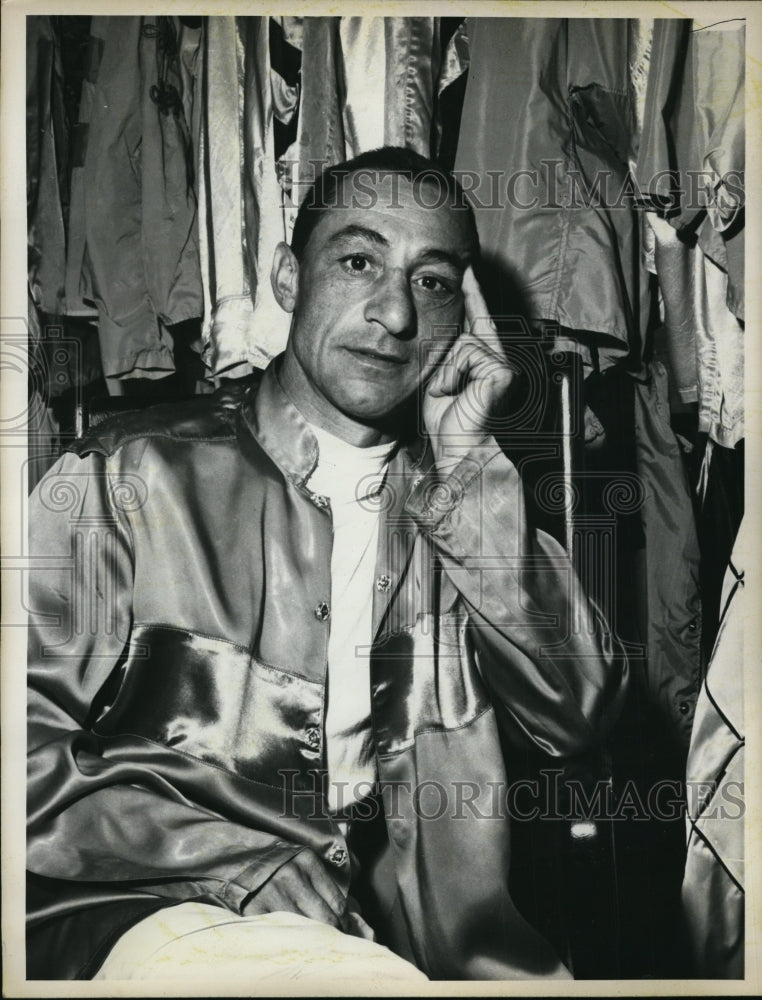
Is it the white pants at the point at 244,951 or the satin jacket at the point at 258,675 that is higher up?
the satin jacket at the point at 258,675

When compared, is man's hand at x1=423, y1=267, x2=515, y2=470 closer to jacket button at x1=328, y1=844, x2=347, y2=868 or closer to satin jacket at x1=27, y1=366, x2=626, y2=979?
satin jacket at x1=27, y1=366, x2=626, y2=979

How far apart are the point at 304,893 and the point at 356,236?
55.1 inches

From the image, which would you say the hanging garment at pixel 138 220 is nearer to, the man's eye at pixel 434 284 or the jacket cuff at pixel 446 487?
the man's eye at pixel 434 284

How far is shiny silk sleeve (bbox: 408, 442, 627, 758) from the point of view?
7.56ft

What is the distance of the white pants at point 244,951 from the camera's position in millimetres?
2201

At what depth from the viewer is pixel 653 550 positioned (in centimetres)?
234

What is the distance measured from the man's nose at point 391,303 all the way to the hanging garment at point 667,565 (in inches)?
21.7

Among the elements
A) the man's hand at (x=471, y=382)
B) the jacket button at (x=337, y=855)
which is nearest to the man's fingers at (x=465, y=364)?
the man's hand at (x=471, y=382)

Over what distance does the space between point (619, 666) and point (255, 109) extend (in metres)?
1.46

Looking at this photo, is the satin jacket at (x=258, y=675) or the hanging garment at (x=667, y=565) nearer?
the satin jacket at (x=258, y=675)

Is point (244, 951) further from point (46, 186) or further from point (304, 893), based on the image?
point (46, 186)

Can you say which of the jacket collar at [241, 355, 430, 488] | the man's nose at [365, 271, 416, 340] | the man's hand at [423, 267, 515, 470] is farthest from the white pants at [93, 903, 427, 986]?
the man's nose at [365, 271, 416, 340]

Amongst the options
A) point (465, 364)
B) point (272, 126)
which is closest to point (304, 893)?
point (465, 364)

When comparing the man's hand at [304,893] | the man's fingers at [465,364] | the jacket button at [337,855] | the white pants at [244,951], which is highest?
the man's fingers at [465,364]
